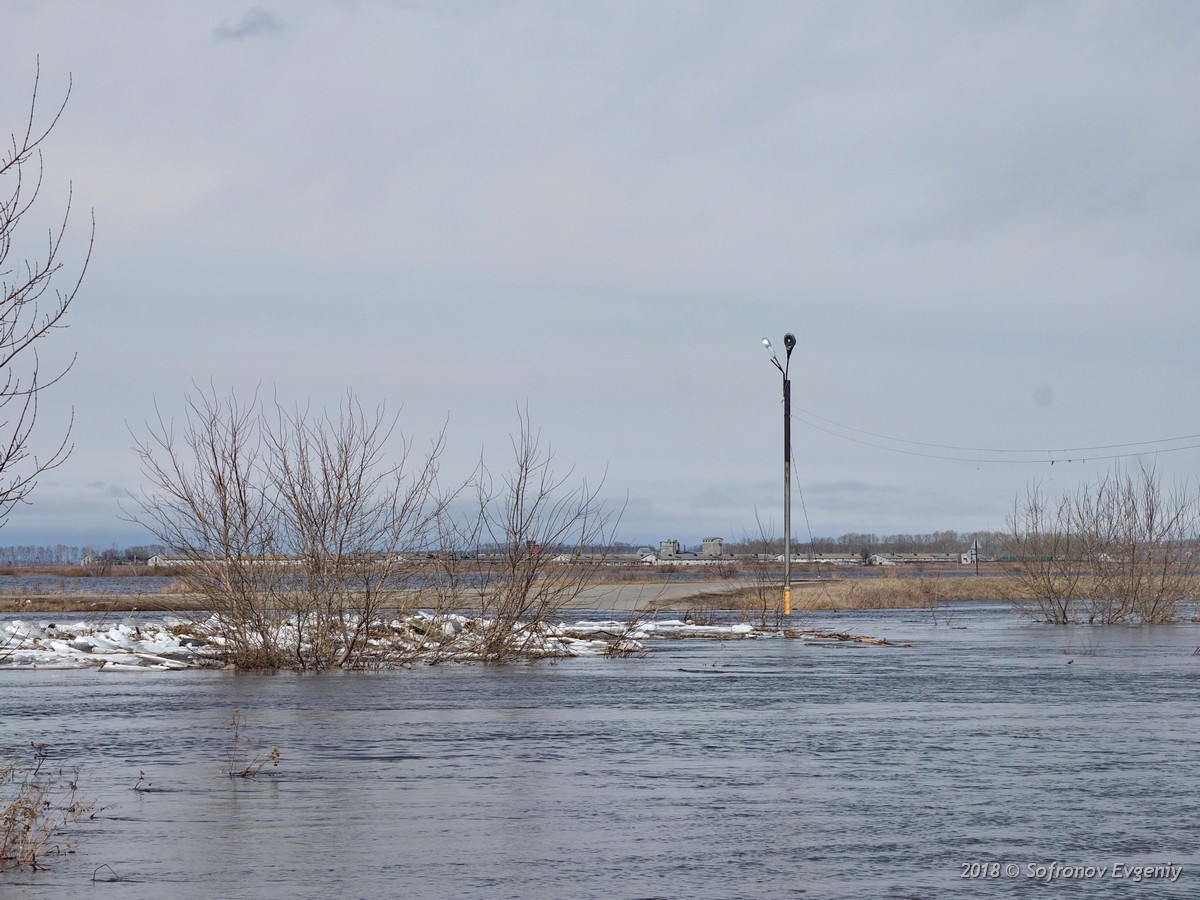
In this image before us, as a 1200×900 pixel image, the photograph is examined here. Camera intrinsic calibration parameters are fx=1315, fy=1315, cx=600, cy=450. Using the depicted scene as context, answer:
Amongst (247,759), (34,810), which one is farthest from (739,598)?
(34,810)

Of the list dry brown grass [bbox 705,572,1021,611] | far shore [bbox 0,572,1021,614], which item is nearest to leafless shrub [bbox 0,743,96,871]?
far shore [bbox 0,572,1021,614]

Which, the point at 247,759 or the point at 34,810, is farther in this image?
the point at 247,759

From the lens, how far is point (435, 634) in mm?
25078

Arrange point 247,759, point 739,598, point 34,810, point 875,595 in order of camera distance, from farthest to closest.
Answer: point 875,595
point 739,598
point 247,759
point 34,810

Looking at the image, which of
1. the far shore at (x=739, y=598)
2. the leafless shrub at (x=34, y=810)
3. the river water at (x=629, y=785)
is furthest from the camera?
the far shore at (x=739, y=598)

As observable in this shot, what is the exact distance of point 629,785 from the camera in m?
11.0

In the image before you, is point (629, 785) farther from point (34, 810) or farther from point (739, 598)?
point (739, 598)

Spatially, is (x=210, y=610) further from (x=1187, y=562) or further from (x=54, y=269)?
(x=1187, y=562)

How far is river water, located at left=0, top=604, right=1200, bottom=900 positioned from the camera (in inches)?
307

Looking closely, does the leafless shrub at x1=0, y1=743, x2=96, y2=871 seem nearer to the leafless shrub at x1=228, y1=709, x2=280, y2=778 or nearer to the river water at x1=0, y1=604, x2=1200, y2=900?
the river water at x1=0, y1=604, x2=1200, y2=900

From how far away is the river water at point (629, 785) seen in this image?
307 inches

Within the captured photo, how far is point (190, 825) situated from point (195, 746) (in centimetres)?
446

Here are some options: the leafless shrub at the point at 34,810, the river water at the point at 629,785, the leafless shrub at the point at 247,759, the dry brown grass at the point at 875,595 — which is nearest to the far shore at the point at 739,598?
the dry brown grass at the point at 875,595

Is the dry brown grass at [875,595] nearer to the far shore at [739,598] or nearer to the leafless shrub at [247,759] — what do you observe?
the far shore at [739,598]
